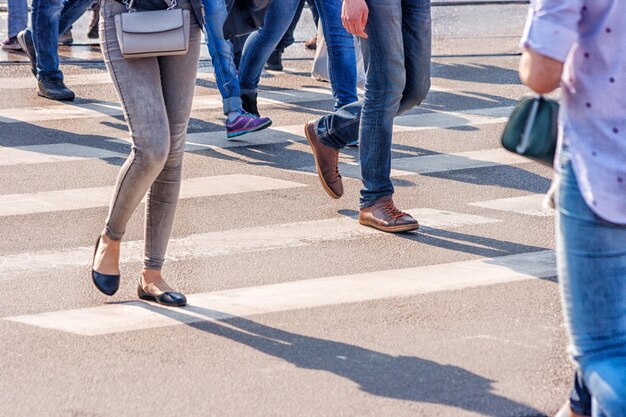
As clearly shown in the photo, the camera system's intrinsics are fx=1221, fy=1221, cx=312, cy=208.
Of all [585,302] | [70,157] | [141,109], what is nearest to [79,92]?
[70,157]

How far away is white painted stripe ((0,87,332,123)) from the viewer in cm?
843

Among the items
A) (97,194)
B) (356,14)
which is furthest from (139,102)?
(97,194)

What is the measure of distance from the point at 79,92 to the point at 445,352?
18.7ft

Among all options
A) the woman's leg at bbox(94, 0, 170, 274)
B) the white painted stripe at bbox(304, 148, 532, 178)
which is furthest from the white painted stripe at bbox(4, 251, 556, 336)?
the white painted stripe at bbox(304, 148, 532, 178)

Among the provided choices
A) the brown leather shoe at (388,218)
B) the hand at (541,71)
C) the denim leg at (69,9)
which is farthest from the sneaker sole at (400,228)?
the denim leg at (69,9)

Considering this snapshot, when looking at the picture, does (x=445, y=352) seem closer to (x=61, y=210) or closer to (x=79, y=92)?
(x=61, y=210)

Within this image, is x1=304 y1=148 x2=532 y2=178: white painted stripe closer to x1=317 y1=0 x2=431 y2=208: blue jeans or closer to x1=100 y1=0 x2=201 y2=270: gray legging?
x1=317 y1=0 x2=431 y2=208: blue jeans

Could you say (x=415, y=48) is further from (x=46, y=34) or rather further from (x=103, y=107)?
(x=46, y=34)

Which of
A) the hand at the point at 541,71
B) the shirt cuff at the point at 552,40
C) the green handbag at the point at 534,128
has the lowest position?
the green handbag at the point at 534,128

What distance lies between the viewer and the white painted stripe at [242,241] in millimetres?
5375

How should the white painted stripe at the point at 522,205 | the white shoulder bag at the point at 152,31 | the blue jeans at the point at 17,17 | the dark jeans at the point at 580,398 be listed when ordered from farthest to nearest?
1. the blue jeans at the point at 17,17
2. the white painted stripe at the point at 522,205
3. the white shoulder bag at the point at 152,31
4. the dark jeans at the point at 580,398

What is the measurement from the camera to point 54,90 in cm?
898

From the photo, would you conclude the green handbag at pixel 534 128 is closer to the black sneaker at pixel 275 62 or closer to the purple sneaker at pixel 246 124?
the purple sneaker at pixel 246 124

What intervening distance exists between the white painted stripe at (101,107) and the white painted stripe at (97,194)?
6.22 ft
